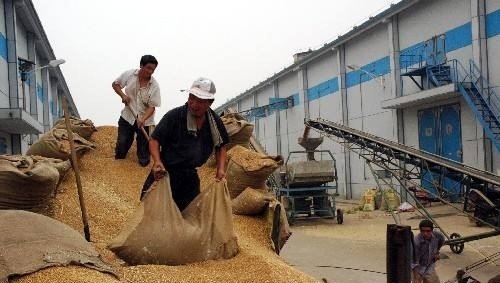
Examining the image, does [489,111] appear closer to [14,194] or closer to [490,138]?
[490,138]

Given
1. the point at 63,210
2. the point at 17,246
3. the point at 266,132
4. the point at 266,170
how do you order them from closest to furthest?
the point at 17,246, the point at 63,210, the point at 266,170, the point at 266,132

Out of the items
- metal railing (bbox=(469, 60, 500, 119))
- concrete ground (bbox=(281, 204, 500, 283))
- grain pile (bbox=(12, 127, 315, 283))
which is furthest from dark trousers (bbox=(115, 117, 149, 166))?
metal railing (bbox=(469, 60, 500, 119))

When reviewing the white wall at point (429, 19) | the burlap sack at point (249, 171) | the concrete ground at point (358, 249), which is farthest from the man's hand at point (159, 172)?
the white wall at point (429, 19)

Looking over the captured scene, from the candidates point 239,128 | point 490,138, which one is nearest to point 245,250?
point 239,128

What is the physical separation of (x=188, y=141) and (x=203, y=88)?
45cm

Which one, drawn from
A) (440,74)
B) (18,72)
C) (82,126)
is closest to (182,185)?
(82,126)

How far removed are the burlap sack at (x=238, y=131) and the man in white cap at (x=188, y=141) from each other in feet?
7.27

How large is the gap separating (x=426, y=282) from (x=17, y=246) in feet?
16.1

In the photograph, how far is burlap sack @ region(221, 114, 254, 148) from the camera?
588 centimetres

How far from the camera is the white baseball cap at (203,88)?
10.6ft

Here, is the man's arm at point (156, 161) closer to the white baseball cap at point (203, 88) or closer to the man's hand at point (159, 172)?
the man's hand at point (159, 172)

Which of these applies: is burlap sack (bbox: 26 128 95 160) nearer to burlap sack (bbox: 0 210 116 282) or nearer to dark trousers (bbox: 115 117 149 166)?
dark trousers (bbox: 115 117 149 166)

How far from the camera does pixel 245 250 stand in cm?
353

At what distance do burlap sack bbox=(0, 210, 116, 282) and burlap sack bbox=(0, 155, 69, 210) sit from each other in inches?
34.0
